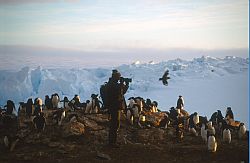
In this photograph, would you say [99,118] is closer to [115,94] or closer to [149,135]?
[149,135]

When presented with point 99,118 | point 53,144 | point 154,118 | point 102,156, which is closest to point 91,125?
point 99,118

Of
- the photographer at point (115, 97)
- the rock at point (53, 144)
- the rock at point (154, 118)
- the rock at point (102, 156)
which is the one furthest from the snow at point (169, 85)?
the rock at point (53, 144)

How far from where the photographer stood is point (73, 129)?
5.51m

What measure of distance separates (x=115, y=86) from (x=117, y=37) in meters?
1.55

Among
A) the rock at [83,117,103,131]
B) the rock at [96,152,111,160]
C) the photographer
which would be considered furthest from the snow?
the rock at [96,152,111,160]

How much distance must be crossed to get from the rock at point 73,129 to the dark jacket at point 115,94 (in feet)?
2.61

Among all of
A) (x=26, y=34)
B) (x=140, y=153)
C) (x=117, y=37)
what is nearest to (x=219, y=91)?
(x=117, y=37)

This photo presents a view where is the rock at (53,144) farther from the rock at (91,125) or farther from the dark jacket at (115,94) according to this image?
the dark jacket at (115,94)

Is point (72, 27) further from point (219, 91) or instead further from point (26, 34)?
point (219, 91)

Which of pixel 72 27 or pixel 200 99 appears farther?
pixel 200 99

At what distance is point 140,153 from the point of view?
4848mm

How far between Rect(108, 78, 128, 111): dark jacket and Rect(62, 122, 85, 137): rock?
797 mm

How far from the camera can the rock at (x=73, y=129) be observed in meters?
5.44

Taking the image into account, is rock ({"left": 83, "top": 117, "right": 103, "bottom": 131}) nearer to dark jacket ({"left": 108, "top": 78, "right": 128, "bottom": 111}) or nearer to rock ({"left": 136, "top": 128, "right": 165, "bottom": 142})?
rock ({"left": 136, "top": 128, "right": 165, "bottom": 142})
